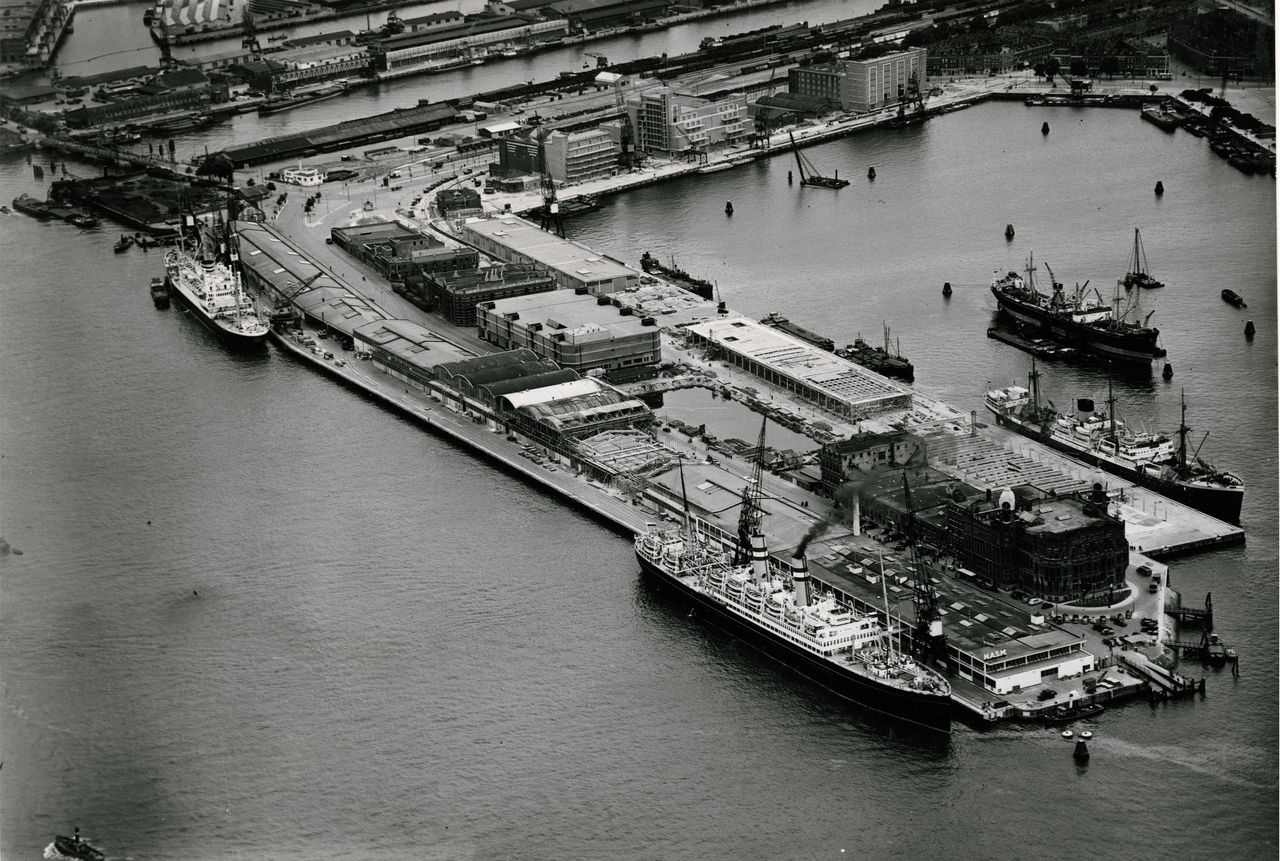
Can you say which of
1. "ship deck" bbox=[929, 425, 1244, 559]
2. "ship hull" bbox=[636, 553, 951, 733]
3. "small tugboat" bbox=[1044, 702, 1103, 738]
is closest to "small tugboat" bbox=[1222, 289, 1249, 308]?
"ship deck" bbox=[929, 425, 1244, 559]

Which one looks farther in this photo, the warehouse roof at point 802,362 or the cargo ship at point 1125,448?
the warehouse roof at point 802,362

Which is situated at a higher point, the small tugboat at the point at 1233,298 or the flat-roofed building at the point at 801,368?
the small tugboat at the point at 1233,298

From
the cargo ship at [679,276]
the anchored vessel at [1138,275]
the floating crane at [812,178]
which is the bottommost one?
the cargo ship at [679,276]

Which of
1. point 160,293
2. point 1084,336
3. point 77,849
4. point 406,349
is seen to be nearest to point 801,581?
point 77,849

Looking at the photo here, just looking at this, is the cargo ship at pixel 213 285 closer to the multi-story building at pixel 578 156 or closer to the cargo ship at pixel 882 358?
the multi-story building at pixel 578 156

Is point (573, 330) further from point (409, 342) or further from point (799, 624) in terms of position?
A: point (799, 624)

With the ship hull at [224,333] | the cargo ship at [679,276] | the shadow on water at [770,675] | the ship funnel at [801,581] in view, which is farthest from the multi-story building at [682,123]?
the ship funnel at [801,581]

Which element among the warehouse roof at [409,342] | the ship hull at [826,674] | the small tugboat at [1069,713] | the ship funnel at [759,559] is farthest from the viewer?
the warehouse roof at [409,342]
